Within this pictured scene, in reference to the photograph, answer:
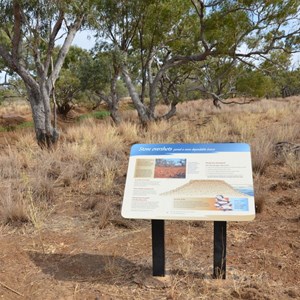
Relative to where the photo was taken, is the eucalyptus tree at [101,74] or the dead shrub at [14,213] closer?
the dead shrub at [14,213]

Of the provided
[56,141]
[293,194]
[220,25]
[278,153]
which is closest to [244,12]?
[220,25]

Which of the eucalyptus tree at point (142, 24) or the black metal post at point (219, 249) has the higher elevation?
the eucalyptus tree at point (142, 24)

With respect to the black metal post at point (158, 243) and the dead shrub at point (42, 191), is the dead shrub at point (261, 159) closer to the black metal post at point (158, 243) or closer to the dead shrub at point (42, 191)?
the black metal post at point (158, 243)

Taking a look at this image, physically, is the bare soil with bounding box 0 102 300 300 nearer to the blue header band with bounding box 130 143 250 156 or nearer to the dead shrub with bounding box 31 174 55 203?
the dead shrub with bounding box 31 174 55 203

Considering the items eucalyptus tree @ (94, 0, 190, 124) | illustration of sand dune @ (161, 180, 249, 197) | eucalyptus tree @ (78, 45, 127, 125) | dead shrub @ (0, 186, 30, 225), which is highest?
eucalyptus tree @ (94, 0, 190, 124)

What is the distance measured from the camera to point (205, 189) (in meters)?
2.95

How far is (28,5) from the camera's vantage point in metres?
7.95

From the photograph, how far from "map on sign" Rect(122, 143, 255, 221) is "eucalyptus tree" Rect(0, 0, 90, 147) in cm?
599

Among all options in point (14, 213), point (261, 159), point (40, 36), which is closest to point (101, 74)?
point (40, 36)

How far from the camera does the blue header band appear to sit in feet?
10.3

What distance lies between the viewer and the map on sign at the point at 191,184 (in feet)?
9.30

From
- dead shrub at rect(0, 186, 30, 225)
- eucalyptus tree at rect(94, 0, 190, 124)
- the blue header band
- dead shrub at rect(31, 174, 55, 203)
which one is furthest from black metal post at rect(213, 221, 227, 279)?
eucalyptus tree at rect(94, 0, 190, 124)

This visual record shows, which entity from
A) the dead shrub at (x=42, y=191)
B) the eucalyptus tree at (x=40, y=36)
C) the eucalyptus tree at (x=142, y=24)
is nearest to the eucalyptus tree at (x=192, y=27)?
the eucalyptus tree at (x=142, y=24)

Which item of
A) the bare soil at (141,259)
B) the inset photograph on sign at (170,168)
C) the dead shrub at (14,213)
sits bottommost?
the bare soil at (141,259)
